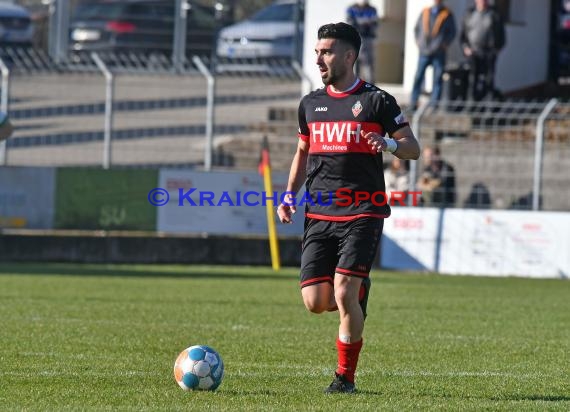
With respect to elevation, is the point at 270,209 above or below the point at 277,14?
below

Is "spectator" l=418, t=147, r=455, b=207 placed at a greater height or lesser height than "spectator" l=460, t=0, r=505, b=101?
lesser

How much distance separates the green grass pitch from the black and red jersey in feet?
3.57

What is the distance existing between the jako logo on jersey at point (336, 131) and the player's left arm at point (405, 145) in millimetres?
223

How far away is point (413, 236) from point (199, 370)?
1309 cm

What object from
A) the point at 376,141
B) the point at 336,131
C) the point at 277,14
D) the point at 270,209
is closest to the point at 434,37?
the point at 270,209

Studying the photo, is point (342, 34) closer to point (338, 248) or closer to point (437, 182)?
point (338, 248)

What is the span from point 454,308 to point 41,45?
18.3m

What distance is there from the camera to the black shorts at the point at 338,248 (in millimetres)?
7996

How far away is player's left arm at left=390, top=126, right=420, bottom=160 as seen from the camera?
7961mm

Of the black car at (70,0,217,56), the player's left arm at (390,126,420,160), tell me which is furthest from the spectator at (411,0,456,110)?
the player's left arm at (390,126,420,160)

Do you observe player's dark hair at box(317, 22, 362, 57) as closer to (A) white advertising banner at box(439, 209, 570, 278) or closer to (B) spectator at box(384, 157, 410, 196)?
(A) white advertising banner at box(439, 209, 570, 278)

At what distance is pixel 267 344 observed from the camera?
1052cm

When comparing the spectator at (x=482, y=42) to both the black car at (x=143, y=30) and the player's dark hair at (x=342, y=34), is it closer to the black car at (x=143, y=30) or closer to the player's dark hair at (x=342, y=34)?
the black car at (x=143, y=30)

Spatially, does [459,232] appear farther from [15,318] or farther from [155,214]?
[15,318]
